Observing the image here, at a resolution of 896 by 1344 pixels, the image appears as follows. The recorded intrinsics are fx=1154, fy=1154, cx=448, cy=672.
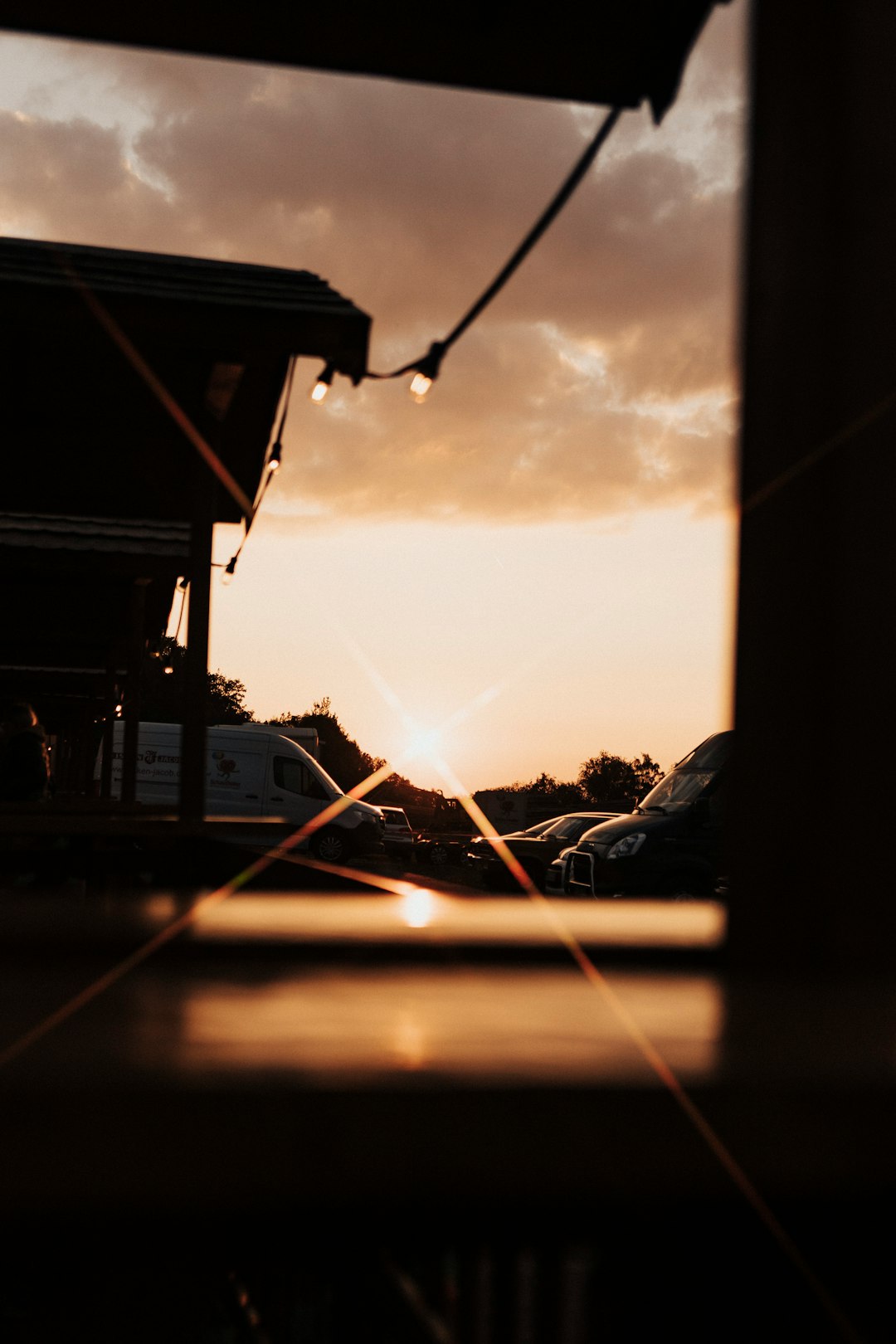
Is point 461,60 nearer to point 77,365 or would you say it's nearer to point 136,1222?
point 136,1222

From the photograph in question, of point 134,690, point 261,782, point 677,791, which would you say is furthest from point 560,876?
point 261,782

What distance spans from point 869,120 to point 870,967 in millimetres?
1533

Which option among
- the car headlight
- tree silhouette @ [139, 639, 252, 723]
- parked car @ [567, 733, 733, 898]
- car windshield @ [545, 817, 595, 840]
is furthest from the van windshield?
tree silhouette @ [139, 639, 252, 723]

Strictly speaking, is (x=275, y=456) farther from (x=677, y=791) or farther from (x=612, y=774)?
(x=612, y=774)

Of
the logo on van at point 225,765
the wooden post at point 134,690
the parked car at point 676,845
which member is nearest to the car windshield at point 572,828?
the parked car at point 676,845

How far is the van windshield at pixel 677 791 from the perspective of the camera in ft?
42.7

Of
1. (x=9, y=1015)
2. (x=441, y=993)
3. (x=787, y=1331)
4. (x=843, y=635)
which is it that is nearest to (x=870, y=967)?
(x=843, y=635)

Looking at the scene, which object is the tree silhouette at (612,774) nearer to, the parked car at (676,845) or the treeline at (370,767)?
the treeline at (370,767)

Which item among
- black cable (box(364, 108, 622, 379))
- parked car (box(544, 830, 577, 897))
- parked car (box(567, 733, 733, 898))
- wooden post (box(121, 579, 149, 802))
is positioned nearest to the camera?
black cable (box(364, 108, 622, 379))

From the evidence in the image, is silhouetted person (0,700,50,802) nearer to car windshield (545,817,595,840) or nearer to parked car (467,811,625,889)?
parked car (467,811,625,889)

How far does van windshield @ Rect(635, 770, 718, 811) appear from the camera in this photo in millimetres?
13000

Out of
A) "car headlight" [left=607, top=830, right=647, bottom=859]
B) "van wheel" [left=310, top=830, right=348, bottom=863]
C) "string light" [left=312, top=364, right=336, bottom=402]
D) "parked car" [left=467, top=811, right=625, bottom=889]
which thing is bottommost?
"van wheel" [left=310, top=830, right=348, bottom=863]

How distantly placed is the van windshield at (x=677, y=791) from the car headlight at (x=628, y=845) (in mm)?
523

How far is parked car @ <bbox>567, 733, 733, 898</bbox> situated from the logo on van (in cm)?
1237
